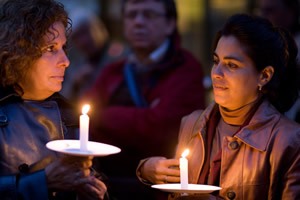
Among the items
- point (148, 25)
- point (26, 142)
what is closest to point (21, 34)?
point (26, 142)

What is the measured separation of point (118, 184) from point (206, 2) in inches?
150

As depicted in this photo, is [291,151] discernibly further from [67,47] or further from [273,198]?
[67,47]

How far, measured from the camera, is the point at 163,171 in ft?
12.6

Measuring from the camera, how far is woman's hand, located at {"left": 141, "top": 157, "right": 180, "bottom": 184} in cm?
382

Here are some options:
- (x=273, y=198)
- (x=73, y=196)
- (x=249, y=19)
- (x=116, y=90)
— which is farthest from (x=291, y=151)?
(x=116, y=90)

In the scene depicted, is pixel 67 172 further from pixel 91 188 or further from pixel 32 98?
pixel 32 98

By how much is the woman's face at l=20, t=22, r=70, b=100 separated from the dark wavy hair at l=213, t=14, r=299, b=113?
0.87 meters

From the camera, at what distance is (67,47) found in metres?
4.05

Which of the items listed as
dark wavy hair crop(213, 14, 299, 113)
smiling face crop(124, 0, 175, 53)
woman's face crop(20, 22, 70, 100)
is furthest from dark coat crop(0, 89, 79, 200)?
smiling face crop(124, 0, 175, 53)

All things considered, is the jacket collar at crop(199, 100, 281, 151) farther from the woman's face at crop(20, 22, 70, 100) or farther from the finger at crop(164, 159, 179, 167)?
the woman's face at crop(20, 22, 70, 100)

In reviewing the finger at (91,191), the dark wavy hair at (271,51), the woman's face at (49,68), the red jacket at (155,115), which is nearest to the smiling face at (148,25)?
the red jacket at (155,115)

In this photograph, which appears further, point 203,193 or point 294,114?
point 294,114

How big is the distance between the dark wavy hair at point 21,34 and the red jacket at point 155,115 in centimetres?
147

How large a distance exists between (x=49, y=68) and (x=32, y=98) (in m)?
0.20
